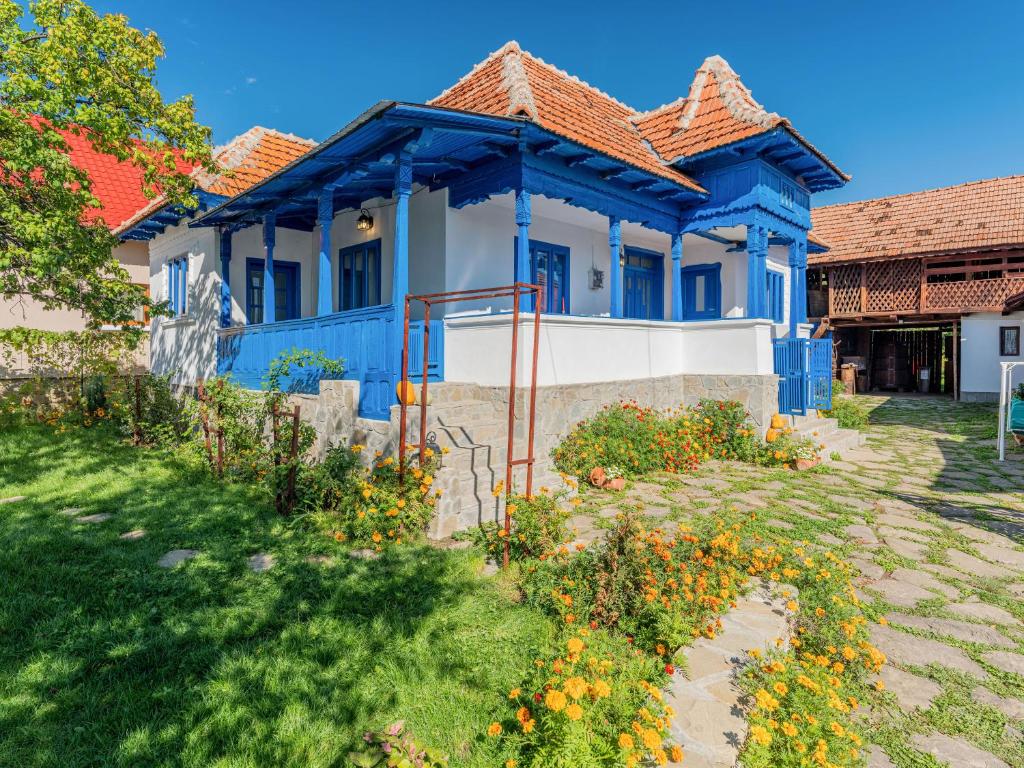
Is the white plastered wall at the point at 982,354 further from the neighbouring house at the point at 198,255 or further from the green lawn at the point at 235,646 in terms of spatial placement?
the green lawn at the point at 235,646

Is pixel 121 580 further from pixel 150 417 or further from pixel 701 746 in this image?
pixel 150 417

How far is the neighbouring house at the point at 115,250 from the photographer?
11.8 meters

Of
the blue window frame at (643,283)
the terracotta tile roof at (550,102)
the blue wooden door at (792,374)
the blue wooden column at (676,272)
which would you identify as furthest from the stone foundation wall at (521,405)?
the blue window frame at (643,283)

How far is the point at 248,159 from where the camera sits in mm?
9969

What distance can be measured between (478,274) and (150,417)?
5.87m

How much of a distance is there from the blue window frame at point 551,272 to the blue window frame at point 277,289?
459 cm

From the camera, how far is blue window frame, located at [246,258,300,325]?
1002 centimetres

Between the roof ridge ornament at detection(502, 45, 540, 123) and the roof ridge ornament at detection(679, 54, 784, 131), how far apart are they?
352 centimetres

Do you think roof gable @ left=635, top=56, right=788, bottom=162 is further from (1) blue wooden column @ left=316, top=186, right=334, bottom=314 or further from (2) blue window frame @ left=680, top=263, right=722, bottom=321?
(1) blue wooden column @ left=316, top=186, right=334, bottom=314

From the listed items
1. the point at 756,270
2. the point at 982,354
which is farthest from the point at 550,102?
the point at 982,354

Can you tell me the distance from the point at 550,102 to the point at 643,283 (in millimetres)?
4806

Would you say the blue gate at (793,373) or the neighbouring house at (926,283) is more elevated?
the neighbouring house at (926,283)

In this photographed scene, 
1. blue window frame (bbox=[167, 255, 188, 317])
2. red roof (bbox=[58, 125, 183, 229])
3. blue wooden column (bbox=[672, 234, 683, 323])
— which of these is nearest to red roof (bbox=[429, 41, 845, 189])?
blue wooden column (bbox=[672, 234, 683, 323])

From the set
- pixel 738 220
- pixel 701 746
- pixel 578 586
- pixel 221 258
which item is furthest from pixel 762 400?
pixel 221 258
